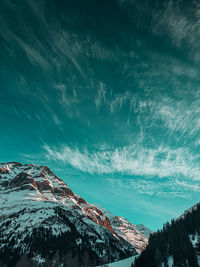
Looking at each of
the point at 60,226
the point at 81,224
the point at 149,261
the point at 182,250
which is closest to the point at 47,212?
the point at 60,226

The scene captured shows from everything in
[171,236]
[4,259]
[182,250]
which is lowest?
[4,259]

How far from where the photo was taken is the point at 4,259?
117 meters

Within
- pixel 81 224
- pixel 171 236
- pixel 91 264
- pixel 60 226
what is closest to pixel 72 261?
pixel 91 264

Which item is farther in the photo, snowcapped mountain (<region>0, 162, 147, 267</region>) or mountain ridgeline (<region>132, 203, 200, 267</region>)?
snowcapped mountain (<region>0, 162, 147, 267</region>)

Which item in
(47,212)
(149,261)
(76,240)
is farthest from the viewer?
(47,212)

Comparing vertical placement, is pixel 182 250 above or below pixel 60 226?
below

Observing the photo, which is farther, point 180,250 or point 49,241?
point 49,241

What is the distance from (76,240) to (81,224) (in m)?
35.5

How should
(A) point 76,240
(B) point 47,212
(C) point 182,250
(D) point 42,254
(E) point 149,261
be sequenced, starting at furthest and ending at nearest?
(B) point 47,212 < (A) point 76,240 < (D) point 42,254 < (E) point 149,261 < (C) point 182,250

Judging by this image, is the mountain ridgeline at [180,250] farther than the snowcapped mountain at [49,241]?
No

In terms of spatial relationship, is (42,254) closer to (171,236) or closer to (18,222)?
(18,222)

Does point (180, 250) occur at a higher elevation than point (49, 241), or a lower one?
higher

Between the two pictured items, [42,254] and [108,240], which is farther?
[108,240]

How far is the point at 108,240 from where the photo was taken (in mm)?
189625
